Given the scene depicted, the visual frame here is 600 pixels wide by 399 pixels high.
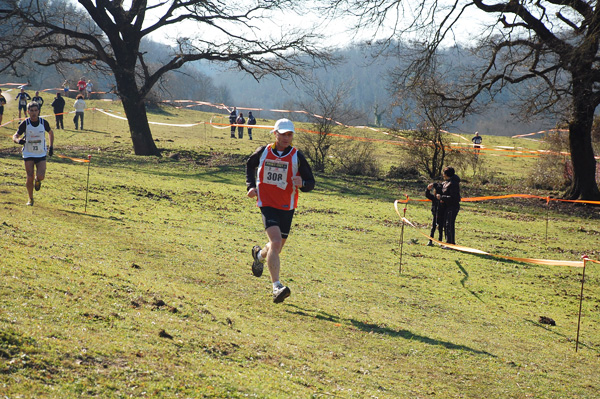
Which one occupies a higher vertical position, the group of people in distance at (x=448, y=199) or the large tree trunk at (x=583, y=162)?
the large tree trunk at (x=583, y=162)

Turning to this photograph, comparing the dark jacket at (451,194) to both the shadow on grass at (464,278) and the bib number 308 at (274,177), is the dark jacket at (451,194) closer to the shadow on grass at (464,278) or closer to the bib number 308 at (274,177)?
the shadow on grass at (464,278)

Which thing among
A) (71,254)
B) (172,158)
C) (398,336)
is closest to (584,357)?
(398,336)

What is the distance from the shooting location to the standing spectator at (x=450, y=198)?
45.6ft

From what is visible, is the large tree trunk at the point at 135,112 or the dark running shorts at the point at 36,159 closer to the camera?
the dark running shorts at the point at 36,159

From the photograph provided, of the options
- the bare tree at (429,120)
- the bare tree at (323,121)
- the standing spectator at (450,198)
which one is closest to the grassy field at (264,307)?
the standing spectator at (450,198)

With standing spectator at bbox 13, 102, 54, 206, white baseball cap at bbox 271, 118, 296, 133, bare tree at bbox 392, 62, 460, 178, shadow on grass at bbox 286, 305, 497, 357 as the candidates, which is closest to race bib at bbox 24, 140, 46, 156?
standing spectator at bbox 13, 102, 54, 206

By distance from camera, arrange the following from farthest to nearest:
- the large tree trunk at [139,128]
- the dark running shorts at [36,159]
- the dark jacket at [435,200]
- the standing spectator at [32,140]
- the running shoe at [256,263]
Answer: the large tree trunk at [139,128] < the dark jacket at [435,200] < the dark running shorts at [36,159] < the standing spectator at [32,140] < the running shoe at [256,263]

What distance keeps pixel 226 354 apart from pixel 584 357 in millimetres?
4584

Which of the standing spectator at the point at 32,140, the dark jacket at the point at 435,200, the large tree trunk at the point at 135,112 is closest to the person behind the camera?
the standing spectator at the point at 32,140

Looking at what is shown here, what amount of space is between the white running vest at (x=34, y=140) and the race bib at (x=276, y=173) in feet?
23.1

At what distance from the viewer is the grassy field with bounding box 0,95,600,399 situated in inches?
192

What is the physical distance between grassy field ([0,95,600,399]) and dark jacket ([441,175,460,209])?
1.15 meters

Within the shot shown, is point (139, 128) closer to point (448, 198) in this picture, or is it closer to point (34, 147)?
point (34, 147)

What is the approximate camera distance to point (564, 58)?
2156 cm
